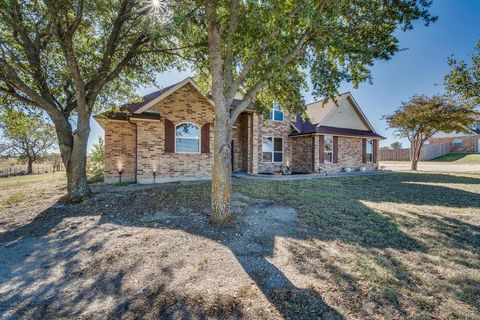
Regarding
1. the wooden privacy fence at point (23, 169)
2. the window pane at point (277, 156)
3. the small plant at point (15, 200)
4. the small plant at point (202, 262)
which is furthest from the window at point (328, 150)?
the wooden privacy fence at point (23, 169)

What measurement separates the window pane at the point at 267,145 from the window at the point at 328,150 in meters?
Result: 4.22

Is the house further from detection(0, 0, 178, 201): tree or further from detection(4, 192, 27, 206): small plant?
detection(4, 192, 27, 206): small plant

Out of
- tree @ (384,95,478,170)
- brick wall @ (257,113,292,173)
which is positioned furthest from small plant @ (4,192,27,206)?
tree @ (384,95,478,170)

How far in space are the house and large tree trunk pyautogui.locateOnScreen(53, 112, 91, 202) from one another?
10.3ft

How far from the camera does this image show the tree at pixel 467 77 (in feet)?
38.0

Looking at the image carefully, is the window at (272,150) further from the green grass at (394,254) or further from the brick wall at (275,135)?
the green grass at (394,254)

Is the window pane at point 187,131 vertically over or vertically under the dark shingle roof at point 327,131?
under

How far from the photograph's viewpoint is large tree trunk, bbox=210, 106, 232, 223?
551 centimetres

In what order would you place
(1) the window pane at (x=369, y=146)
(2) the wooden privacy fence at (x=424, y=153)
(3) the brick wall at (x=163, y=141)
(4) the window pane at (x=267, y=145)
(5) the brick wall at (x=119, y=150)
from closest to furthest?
(3) the brick wall at (x=163, y=141)
(5) the brick wall at (x=119, y=150)
(4) the window pane at (x=267, y=145)
(1) the window pane at (x=369, y=146)
(2) the wooden privacy fence at (x=424, y=153)

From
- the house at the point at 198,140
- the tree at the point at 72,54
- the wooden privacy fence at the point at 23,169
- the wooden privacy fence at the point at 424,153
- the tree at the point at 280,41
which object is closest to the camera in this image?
the tree at the point at 280,41

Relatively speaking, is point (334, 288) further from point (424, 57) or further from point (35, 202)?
point (424, 57)

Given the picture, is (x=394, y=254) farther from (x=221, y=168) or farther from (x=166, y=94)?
(x=166, y=94)

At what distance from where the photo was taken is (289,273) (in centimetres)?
357

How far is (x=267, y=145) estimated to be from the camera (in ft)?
55.0
